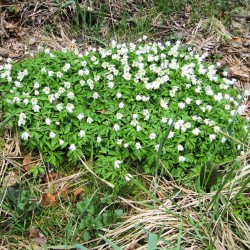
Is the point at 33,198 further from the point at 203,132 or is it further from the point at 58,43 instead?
the point at 58,43

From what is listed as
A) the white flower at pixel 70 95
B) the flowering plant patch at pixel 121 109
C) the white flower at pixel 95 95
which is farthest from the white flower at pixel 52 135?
the white flower at pixel 95 95

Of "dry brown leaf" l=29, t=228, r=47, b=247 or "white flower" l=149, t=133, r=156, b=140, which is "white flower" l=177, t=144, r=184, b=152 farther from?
"dry brown leaf" l=29, t=228, r=47, b=247

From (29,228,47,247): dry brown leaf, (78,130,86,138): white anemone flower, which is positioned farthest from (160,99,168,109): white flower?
(29,228,47,247): dry brown leaf

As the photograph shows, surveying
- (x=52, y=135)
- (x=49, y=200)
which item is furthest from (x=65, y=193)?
(x=52, y=135)

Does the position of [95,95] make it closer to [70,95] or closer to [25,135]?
[70,95]

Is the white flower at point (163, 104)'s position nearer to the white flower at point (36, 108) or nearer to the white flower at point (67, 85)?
the white flower at point (67, 85)

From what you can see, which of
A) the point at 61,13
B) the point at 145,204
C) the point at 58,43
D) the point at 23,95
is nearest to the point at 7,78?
the point at 23,95
